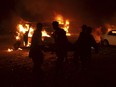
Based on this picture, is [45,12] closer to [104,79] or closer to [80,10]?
[80,10]

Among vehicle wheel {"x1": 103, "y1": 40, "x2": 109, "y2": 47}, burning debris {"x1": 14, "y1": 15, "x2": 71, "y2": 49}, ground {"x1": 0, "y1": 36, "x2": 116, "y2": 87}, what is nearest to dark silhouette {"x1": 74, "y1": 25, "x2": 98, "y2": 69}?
ground {"x1": 0, "y1": 36, "x2": 116, "y2": 87}

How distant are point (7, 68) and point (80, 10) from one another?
40026mm

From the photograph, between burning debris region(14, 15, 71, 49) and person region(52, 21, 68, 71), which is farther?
burning debris region(14, 15, 71, 49)

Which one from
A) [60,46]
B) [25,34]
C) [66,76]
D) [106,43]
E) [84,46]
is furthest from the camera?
[106,43]

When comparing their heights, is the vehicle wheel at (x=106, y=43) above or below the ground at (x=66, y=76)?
above

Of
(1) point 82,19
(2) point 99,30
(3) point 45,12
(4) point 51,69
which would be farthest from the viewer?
(1) point 82,19

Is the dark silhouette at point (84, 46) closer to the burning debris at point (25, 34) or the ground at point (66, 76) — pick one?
the ground at point (66, 76)

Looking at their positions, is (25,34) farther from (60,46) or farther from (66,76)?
(60,46)

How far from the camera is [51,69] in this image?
13.0m

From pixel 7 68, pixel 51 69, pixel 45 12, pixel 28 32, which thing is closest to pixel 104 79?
pixel 51 69

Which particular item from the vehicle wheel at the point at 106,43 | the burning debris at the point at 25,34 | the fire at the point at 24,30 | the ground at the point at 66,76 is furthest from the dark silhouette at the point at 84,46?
the vehicle wheel at the point at 106,43

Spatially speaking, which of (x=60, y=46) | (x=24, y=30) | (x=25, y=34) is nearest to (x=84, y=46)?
(x=60, y=46)

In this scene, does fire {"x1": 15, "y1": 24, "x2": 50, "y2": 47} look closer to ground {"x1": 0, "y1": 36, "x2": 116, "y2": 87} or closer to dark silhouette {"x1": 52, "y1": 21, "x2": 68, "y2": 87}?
ground {"x1": 0, "y1": 36, "x2": 116, "y2": 87}

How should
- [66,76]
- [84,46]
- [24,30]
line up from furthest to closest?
[24,30] → [66,76] → [84,46]
